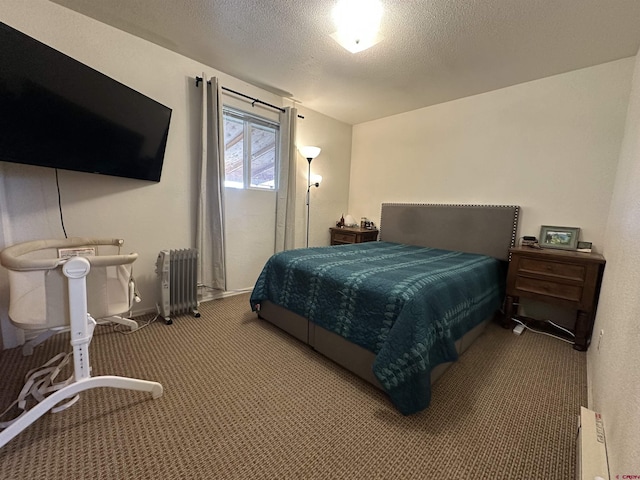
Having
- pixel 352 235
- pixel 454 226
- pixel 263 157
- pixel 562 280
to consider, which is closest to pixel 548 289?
pixel 562 280

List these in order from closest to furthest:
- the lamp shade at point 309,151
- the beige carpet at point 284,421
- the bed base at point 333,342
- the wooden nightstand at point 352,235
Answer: the beige carpet at point 284,421 → the bed base at point 333,342 → the lamp shade at point 309,151 → the wooden nightstand at point 352,235

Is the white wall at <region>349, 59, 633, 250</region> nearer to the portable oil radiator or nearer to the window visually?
the window

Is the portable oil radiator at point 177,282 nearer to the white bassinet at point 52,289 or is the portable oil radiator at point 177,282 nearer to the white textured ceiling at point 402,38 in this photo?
the white bassinet at point 52,289

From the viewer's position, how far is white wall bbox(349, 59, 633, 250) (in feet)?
8.00

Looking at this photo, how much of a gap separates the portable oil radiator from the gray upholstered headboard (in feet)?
8.88

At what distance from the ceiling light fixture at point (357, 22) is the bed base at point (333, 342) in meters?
2.25

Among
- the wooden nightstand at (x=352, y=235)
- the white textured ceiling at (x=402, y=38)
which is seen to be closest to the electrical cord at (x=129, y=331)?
the white textured ceiling at (x=402, y=38)

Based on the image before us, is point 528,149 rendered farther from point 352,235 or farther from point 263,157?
point 263,157

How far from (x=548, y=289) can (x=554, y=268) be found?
0.20m

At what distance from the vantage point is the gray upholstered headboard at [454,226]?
293cm

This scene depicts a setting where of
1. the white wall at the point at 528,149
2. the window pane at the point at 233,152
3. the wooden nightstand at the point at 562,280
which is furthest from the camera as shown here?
the window pane at the point at 233,152

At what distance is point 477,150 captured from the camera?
3172mm

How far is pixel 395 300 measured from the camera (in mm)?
1539

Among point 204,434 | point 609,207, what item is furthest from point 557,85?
point 204,434
